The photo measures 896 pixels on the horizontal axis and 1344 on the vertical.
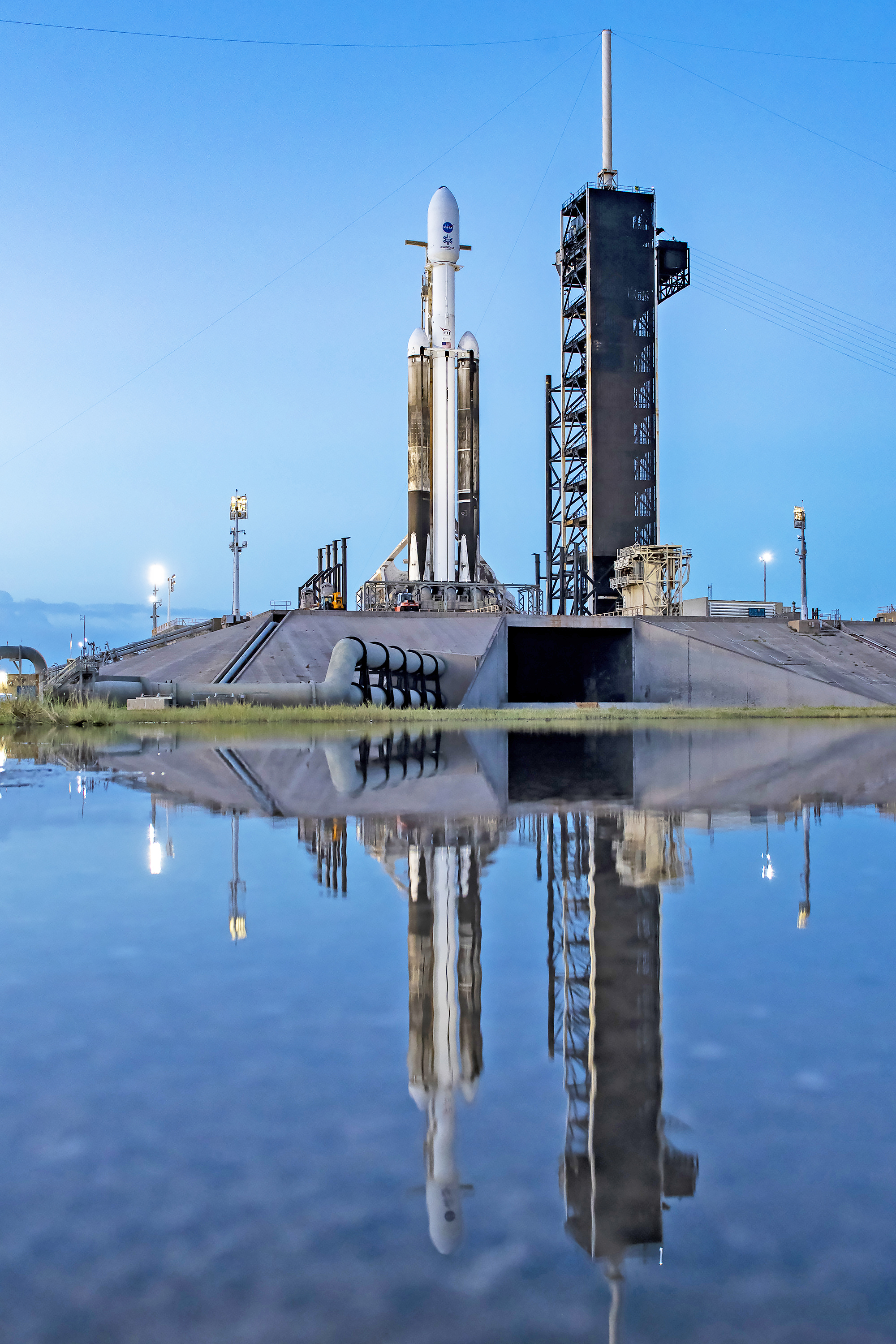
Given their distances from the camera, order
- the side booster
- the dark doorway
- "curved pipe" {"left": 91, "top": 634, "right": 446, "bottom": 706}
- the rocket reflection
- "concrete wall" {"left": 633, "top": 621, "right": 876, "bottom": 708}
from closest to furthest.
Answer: the rocket reflection
"curved pipe" {"left": 91, "top": 634, "right": 446, "bottom": 706}
"concrete wall" {"left": 633, "top": 621, "right": 876, "bottom": 708}
the dark doorway
the side booster

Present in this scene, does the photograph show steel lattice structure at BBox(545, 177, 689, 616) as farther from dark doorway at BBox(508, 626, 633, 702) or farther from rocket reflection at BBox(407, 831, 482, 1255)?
rocket reflection at BBox(407, 831, 482, 1255)

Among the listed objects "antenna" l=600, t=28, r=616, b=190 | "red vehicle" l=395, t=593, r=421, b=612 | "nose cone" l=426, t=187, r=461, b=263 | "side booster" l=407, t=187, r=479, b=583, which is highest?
"antenna" l=600, t=28, r=616, b=190

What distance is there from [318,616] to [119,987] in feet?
123

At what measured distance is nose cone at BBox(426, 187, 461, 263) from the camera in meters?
49.4

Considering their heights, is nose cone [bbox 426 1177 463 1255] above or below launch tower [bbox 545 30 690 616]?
below

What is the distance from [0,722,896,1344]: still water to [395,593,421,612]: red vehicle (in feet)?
124

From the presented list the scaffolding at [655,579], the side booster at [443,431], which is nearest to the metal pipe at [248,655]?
the side booster at [443,431]

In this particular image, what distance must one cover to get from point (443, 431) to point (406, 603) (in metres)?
10.7

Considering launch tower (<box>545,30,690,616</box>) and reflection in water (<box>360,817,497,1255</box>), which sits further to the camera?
launch tower (<box>545,30,690,616</box>)

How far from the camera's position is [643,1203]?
202 centimetres

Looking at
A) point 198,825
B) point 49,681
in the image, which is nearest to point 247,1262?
point 198,825

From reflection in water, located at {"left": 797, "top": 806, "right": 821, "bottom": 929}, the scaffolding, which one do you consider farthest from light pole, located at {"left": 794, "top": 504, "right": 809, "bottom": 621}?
reflection in water, located at {"left": 797, "top": 806, "right": 821, "bottom": 929}

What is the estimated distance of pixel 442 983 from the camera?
3.56 metres

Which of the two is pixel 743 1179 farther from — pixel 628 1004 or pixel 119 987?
pixel 119 987
